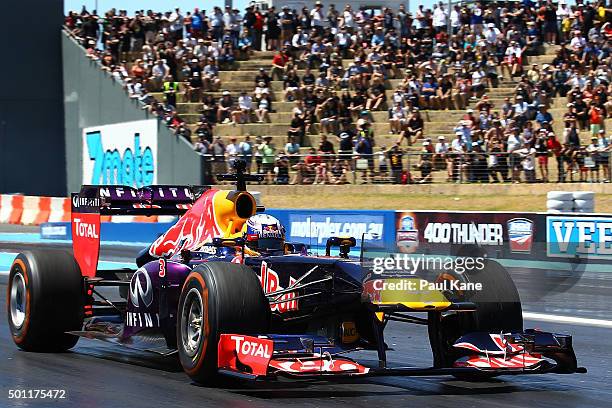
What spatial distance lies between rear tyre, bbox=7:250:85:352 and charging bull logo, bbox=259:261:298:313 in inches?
93.5

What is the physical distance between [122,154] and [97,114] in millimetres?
3549

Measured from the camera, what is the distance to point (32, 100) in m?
41.9

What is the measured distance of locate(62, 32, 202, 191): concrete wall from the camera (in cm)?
3328

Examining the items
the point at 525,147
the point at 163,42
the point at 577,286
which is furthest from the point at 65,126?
the point at 577,286

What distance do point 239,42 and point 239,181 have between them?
2690cm

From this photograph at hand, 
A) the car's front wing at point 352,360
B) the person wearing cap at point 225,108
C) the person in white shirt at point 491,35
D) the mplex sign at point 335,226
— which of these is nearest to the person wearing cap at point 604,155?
the mplex sign at point 335,226

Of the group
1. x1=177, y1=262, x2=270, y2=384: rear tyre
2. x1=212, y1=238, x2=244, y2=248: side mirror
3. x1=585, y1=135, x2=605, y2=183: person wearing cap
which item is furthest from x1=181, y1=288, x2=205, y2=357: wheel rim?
x1=585, y1=135, x2=605, y2=183: person wearing cap

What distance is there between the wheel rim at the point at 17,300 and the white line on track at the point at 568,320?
22.0ft

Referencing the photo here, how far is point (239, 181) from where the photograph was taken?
10.9m

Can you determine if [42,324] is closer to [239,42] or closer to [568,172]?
[568,172]

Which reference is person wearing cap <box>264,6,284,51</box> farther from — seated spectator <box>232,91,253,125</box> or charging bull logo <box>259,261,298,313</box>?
charging bull logo <box>259,261,298,313</box>

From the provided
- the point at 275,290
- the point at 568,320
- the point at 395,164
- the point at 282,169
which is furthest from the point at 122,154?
the point at 275,290

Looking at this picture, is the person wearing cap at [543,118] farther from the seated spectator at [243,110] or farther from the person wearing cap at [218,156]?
the seated spectator at [243,110]

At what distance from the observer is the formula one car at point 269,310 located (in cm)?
853
